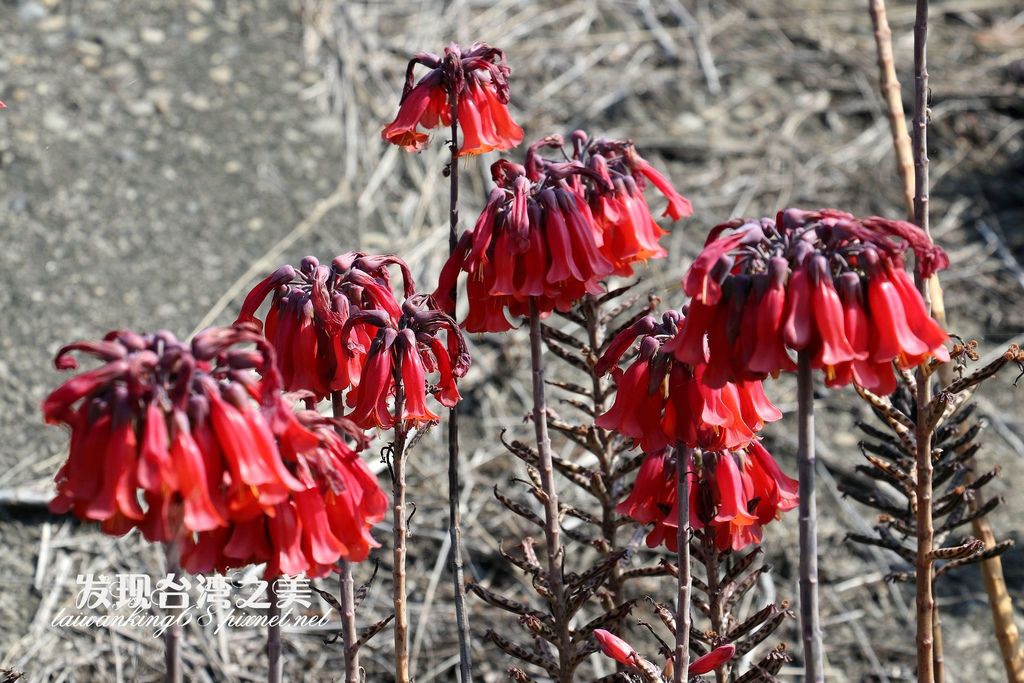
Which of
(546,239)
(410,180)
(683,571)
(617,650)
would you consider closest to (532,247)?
(546,239)

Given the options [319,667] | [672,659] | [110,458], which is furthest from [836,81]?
[110,458]

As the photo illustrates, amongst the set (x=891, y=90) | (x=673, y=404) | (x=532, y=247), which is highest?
(x=891, y=90)

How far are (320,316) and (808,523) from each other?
3.40 feet

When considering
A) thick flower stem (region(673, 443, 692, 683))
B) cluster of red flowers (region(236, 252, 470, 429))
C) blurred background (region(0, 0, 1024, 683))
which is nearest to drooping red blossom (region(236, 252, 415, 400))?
cluster of red flowers (region(236, 252, 470, 429))

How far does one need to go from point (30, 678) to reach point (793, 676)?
2676 mm

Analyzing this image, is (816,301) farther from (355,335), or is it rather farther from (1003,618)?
(1003,618)

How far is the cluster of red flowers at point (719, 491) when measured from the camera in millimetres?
2684

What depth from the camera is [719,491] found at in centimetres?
270

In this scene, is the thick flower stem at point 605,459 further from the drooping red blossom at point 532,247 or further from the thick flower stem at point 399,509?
the thick flower stem at point 399,509

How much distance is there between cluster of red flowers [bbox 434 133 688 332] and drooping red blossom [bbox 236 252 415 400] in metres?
0.22

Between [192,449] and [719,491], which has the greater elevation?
[719,491]

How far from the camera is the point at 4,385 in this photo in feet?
15.7

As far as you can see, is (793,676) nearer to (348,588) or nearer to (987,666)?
(987,666)

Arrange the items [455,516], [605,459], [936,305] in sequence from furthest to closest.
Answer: [605,459]
[936,305]
[455,516]
